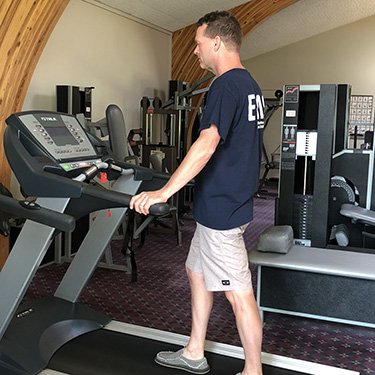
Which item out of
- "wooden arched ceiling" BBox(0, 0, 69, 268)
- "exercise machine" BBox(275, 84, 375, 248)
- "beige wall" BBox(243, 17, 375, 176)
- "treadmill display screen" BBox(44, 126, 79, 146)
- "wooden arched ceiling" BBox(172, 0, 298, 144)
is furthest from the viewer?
"beige wall" BBox(243, 17, 375, 176)

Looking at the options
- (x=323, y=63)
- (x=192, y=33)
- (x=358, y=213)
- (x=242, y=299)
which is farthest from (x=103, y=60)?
(x=323, y=63)

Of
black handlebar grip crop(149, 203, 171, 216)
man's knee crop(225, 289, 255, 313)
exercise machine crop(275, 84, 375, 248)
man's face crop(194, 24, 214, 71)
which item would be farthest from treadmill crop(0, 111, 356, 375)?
exercise machine crop(275, 84, 375, 248)

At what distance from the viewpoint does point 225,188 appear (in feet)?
7.19

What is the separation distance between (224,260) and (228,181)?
342mm

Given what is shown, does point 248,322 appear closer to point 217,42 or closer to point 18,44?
point 217,42

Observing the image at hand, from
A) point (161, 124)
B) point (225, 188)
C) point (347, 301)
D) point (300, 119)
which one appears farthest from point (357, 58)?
point (225, 188)

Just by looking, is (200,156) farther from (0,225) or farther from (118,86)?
(118,86)

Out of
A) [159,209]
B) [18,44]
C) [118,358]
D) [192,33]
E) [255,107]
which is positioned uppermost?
[192,33]

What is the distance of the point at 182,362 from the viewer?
248 cm

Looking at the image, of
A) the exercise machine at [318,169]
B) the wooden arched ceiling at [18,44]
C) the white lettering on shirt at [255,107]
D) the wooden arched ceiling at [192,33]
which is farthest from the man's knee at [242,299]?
the wooden arched ceiling at [192,33]

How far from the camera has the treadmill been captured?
233 cm

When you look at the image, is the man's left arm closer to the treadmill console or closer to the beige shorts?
the beige shorts

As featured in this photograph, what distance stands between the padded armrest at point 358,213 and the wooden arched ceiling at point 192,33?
431cm

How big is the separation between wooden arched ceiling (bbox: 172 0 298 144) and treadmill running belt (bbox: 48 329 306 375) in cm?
595
